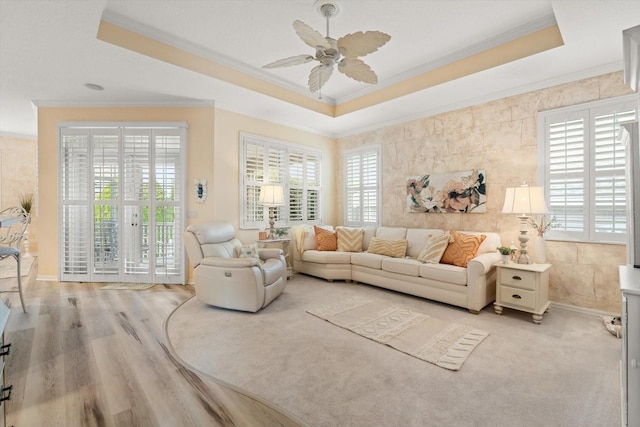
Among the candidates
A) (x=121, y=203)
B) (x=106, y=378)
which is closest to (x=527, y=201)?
(x=106, y=378)

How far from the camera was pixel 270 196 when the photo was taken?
15.8 ft

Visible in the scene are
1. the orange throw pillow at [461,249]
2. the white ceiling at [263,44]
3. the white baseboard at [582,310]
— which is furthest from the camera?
the orange throw pillow at [461,249]

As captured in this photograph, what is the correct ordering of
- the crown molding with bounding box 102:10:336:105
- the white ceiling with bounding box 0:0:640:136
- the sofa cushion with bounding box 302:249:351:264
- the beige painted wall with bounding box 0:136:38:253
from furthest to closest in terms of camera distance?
the beige painted wall with bounding box 0:136:38:253 < the sofa cushion with bounding box 302:249:351:264 < the crown molding with bounding box 102:10:336:105 < the white ceiling with bounding box 0:0:640:136

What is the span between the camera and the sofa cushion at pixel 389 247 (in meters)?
4.51

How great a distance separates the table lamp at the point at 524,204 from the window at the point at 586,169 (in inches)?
18.2

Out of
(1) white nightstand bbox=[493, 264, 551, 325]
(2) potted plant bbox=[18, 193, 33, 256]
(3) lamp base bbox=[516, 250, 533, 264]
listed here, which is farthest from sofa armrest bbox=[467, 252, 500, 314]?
(2) potted plant bbox=[18, 193, 33, 256]

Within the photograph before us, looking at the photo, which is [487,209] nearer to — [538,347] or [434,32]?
Result: [538,347]

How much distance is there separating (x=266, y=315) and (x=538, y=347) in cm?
263

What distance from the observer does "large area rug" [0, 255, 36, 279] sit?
201 inches

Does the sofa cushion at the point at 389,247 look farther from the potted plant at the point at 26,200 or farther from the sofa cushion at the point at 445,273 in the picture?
the potted plant at the point at 26,200

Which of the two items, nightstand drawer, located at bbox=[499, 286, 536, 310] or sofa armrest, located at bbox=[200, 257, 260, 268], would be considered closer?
nightstand drawer, located at bbox=[499, 286, 536, 310]

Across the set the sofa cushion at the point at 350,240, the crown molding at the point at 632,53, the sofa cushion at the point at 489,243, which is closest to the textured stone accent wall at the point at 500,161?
the sofa cushion at the point at 489,243

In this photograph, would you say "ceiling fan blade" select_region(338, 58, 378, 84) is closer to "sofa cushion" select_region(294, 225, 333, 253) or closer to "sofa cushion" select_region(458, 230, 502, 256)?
"sofa cushion" select_region(458, 230, 502, 256)

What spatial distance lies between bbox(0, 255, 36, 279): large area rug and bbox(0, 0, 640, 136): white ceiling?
2.86m
